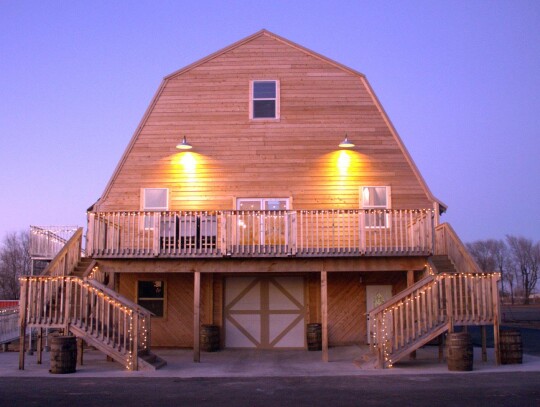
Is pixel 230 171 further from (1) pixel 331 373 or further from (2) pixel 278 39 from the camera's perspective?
(1) pixel 331 373

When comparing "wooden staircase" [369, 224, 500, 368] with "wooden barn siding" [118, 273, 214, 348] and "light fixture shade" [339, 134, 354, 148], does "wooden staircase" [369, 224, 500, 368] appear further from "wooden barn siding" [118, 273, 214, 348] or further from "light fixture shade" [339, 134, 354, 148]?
"wooden barn siding" [118, 273, 214, 348]

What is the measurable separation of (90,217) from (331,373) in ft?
24.5

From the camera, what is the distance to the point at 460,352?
14.8m

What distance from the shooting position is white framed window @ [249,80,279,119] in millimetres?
21000

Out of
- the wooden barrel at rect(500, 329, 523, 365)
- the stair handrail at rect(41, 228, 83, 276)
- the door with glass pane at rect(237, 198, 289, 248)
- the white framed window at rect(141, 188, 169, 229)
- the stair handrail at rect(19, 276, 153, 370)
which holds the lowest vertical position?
the wooden barrel at rect(500, 329, 523, 365)

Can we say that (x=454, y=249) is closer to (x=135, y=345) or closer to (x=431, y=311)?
(x=431, y=311)

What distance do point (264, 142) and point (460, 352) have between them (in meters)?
9.15

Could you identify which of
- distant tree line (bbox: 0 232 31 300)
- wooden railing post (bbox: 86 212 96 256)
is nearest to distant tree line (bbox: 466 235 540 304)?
distant tree line (bbox: 0 232 31 300)

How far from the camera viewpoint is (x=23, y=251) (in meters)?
73.0

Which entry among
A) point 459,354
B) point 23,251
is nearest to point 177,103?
point 459,354

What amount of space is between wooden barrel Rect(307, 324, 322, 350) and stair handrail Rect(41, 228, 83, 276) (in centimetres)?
726

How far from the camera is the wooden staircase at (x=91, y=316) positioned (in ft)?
50.9

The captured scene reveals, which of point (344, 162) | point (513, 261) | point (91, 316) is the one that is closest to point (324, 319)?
point (344, 162)

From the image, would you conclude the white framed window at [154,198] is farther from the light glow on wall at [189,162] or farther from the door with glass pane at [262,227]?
the door with glass pane at [262,227]
